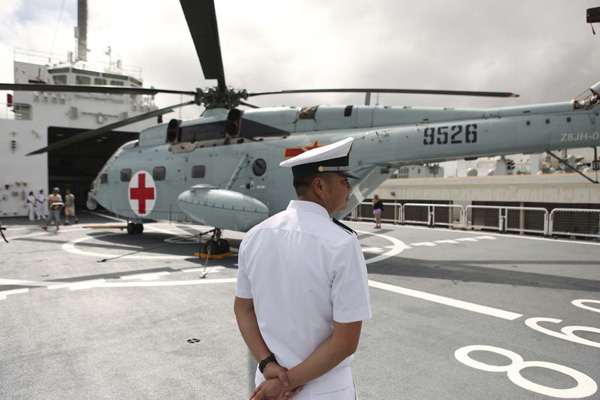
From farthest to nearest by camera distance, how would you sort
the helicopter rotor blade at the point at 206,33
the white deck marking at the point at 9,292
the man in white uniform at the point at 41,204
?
the man in white uniform at the point at 41,204
the helicopter rotor blade at the point at 206,33
the white deck marking at the point at 9,292

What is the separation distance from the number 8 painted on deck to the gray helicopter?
4.37m

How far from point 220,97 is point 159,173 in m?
3.04

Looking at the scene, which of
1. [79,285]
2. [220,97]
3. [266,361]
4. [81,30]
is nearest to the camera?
[266,361]

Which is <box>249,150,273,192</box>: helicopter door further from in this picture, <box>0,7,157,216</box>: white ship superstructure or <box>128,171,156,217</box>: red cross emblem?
<box>0,7,157,216</box>: white ship superstructure

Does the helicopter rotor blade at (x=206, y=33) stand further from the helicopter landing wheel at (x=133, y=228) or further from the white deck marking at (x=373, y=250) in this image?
the helicopter landing wheel at (x=133, y=228)

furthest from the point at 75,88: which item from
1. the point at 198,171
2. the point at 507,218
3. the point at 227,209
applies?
the point at 507,218

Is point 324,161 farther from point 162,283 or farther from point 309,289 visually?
point 162,283

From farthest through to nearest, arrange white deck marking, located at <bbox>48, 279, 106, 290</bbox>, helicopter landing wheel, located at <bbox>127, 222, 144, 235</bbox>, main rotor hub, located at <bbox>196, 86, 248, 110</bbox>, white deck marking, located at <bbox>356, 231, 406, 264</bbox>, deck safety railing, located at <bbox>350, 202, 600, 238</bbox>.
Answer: deck safety railing, located at <bbox>350, 202, 600, 238</bbox>
helicopter landing wheel, located at <bbox>127, 222, 144, 235</bbox>
main rotor hub, located at <bbox>196, 86, 248, 110</bbox>
white deck marking, located at <bbox>356, 231, 406, 264</bbox>
white deck marking, located at <bbox>48, 279, 106, 290</bbox>

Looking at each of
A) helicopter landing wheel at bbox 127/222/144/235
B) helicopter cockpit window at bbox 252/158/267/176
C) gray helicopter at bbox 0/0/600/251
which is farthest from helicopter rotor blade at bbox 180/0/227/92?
helicopter landing wheel at bbox 127/222/144/235

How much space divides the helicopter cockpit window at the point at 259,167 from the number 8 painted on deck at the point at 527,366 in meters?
6.14

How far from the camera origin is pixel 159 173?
1061cm

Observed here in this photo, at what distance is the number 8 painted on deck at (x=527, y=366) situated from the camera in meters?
2.95

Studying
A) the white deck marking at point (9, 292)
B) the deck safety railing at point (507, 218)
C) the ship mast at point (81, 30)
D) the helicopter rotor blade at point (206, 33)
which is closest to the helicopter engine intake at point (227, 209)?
the helicopter rotor blade at point (206, 33)

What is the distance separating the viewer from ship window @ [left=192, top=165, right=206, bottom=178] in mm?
9766
